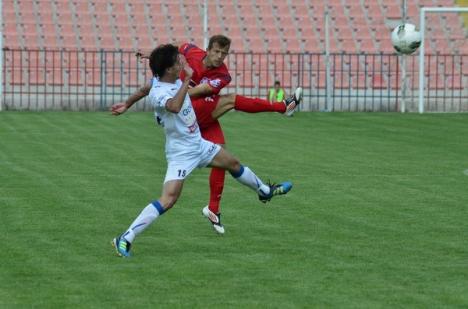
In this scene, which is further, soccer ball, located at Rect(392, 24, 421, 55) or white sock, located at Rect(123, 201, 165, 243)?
soccer ball, located at Rect(392, 24, 421, 55)

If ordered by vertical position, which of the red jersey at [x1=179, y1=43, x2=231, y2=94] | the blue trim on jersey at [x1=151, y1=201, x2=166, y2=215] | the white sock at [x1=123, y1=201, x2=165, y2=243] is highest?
the red jersey at [x1=179, y1=43, x2=231, y2=94]

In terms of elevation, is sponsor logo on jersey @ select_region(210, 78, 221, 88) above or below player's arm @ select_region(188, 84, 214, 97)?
above

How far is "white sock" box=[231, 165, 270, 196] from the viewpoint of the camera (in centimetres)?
1227

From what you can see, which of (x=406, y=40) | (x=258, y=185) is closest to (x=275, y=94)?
(x=406, y=40)

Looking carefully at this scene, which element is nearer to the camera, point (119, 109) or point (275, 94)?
point (119, 109)

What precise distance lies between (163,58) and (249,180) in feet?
6.30

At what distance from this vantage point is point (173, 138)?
11.4 m

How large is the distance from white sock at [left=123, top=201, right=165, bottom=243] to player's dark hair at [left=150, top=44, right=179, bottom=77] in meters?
1.15

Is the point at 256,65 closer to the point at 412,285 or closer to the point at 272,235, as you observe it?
the point at 272,235

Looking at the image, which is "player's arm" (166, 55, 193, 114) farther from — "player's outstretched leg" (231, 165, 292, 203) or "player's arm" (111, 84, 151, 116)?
"player's outstretched leg" (231, 165, 292, 203)

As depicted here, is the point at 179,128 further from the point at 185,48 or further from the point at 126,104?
the point at 185,48

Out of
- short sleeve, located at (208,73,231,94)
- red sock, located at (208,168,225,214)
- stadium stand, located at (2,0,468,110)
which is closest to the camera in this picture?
short sleeve, located at (208,73,231,94)

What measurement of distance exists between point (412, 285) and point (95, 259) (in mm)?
2718

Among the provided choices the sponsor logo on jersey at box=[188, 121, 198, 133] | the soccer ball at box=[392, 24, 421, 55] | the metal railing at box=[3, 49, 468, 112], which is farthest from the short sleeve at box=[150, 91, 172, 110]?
the metal railing at box=[3, 49, 468, 112]
